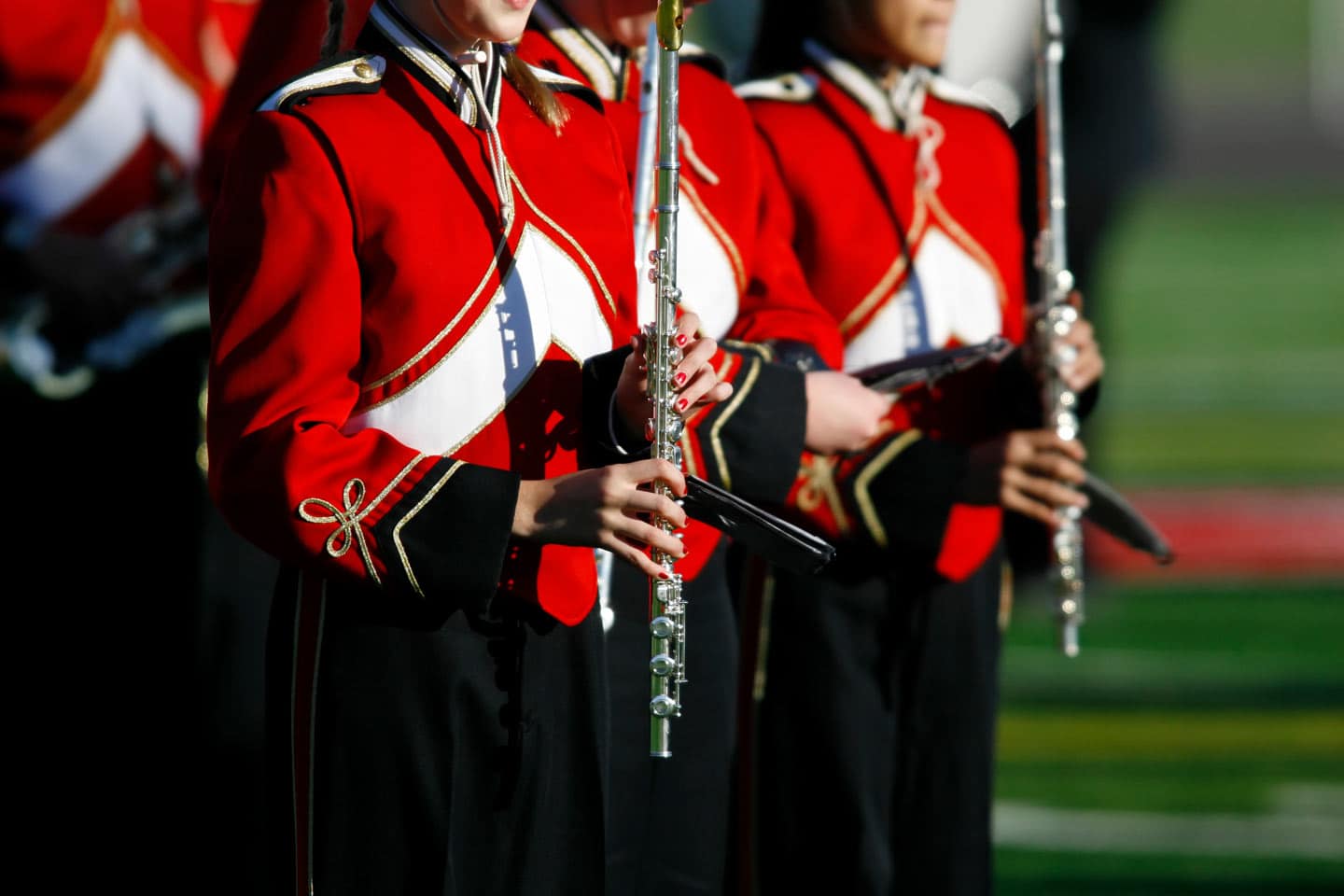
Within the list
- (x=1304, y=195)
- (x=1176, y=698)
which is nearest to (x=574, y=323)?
(x=1176, y=698)

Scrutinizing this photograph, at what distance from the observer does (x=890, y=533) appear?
3400 mm

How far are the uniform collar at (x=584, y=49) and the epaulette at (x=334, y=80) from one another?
0.62m

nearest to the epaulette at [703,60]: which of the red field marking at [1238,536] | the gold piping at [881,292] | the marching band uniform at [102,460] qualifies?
the gold piping at [881,292]

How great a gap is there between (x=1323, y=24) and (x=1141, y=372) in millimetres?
17769

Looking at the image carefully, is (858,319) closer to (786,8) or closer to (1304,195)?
(786,8)

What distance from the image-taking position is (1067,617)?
3.47 meters

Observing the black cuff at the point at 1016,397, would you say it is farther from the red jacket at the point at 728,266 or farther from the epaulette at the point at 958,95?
the epaulette at the point at 958,95

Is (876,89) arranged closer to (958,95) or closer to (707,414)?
(958,95)

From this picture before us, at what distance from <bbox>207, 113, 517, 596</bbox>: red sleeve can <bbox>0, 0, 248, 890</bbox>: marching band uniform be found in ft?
7.11

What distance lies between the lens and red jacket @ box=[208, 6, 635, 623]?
2273 mm

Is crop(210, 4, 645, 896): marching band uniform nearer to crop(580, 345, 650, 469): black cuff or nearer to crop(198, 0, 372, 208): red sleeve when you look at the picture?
crop(580, 345, 650, 469): black cuff

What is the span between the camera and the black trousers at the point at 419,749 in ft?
7.78

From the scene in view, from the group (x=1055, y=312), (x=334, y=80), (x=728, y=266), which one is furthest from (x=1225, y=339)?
(x=334, y=80)

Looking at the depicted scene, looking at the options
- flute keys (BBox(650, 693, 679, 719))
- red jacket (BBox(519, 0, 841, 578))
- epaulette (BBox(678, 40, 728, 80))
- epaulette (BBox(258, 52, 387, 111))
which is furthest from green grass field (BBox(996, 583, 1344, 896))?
epaulette (BBox(258, 52, 387, 111))
